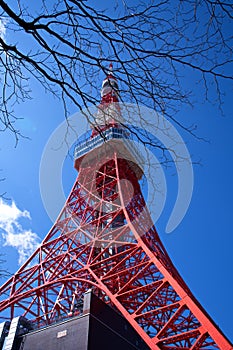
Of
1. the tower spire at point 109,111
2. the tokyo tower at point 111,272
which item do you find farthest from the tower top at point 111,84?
the tokyo tower at point 111,272

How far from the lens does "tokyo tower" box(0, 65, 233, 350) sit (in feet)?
31.5

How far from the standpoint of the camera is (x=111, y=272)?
12.2m

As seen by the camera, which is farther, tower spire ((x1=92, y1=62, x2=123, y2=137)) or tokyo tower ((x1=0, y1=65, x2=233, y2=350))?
tokyo tower ((x1=0, y1=65, x2=233, y2=350))

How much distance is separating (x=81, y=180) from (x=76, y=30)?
1651cm

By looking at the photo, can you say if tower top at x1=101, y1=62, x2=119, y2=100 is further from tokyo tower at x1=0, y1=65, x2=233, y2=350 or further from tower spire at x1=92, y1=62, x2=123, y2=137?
tokyo tower at x1=0, y1=65, x2=233, y2=350

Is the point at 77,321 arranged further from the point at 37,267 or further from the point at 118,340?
the point at 37,267

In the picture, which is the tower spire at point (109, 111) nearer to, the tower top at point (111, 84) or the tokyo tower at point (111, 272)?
the tower top at point (111, 84)

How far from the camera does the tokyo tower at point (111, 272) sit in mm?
9609

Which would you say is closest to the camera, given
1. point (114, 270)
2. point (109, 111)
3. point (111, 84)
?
point (111, 84)

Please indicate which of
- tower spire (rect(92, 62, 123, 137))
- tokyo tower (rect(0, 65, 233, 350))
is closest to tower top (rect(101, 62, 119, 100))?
tower spire (rect(92, 62, 123, 137))

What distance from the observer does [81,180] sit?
18.9 m

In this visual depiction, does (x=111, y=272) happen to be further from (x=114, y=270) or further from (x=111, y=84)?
(x=111, y=84)

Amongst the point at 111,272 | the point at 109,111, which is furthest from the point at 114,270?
the point at 109,111

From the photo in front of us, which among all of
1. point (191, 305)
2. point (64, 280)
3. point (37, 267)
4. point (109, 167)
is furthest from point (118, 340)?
point (109, 167)
